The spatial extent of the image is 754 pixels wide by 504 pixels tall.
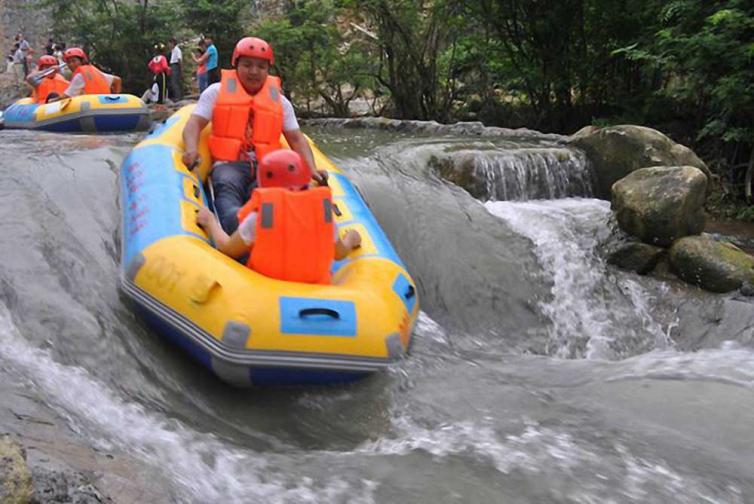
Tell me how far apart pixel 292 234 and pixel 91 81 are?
7.34 m

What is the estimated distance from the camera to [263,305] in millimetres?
3570

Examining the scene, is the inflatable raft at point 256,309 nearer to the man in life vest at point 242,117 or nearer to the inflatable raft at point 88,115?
the man in life vest at point 242,117

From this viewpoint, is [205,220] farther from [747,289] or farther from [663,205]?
[747,289]

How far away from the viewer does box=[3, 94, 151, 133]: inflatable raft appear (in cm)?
890

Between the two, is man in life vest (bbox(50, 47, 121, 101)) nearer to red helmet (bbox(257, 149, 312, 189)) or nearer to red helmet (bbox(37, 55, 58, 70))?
red helmet (bbox(37, 55, 58, 70))

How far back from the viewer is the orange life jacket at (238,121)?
5.25 m

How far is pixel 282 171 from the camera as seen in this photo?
3721 mm

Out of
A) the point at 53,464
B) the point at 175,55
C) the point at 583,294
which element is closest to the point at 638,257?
the point at 583,294

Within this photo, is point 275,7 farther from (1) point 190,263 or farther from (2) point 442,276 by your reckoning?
(1) point 190,263

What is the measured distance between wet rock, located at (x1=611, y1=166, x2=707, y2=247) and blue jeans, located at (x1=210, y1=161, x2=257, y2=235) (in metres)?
3.33

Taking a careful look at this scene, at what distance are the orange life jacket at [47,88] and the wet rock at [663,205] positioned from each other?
7.84 m

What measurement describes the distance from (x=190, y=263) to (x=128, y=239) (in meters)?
0.74

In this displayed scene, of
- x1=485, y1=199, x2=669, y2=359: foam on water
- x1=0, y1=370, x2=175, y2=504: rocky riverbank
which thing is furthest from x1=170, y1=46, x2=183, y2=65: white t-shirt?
x1=0, y1=370, x2=175, y2=504: rocky riverbank

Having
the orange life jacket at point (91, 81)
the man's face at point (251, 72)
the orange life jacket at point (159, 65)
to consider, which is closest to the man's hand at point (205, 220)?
the man's face at point (251, 72)
